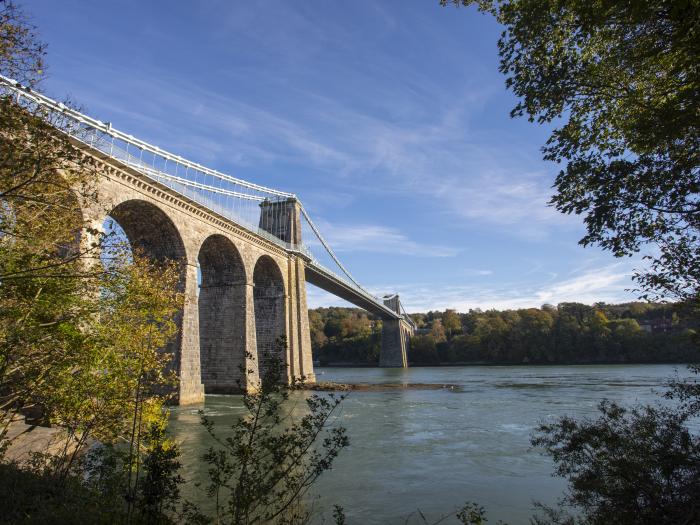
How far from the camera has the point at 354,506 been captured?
726 cm

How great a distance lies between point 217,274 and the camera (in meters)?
27.0

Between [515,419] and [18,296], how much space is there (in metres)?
15.4

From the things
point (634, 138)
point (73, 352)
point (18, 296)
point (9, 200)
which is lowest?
point (73, 352)

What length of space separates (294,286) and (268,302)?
2369 millimetres

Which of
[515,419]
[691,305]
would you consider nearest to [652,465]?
[691,305]

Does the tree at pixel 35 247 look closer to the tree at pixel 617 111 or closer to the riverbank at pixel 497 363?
the tree at pixel 617 111

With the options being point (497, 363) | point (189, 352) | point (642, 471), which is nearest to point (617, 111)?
point (642, 471)

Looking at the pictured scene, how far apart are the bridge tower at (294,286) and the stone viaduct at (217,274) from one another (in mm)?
77

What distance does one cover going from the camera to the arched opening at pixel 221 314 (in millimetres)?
25641

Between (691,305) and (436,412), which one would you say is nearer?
(691,305)

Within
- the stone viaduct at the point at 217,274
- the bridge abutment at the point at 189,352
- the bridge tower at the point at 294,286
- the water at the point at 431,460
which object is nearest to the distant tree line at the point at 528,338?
the bridge tower at the point at 294,286

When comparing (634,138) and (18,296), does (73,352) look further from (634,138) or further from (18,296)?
(634,138)

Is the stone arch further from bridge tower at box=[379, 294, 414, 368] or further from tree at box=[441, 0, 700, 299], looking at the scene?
bridge tower at box=[379, 294, 414, 368]

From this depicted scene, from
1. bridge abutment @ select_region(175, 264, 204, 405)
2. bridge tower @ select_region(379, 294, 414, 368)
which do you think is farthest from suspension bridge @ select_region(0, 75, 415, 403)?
bridge tower @ select_region(379, 294, 414, 368)
